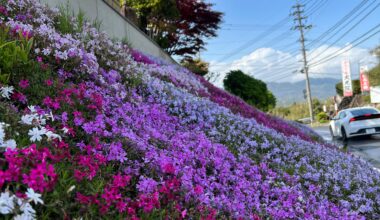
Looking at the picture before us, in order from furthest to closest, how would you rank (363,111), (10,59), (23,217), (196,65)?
(196,65), (363,111), (10,59), (23,217)

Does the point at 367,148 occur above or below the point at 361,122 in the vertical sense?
below

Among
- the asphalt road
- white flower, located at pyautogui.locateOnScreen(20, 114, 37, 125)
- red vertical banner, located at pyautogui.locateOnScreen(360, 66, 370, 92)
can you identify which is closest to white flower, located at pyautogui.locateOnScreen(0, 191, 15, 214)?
white flower, located at pyautogui.locateOnScreen(20, 114, 37, 125)

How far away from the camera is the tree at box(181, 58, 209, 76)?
21234 mm

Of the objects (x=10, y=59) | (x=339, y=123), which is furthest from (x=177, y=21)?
(x=10, y=59)

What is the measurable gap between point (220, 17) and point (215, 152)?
1937 cm

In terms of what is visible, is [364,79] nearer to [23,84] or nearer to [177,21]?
[177,21]

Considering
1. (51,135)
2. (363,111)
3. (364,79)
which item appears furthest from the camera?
(364,79)

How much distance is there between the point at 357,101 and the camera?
55656 millimetres

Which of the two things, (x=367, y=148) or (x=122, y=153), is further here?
(x=367, y=148)

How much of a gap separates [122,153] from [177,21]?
18.6 m

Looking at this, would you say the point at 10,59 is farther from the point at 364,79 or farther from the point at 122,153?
the point at 364,79

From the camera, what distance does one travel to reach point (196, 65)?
77.8ft

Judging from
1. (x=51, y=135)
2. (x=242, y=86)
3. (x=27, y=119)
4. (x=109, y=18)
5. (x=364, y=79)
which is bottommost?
(x=51, y=135)

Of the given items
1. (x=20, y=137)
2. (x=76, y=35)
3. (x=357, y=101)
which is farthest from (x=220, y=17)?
(x=357, y=101)
